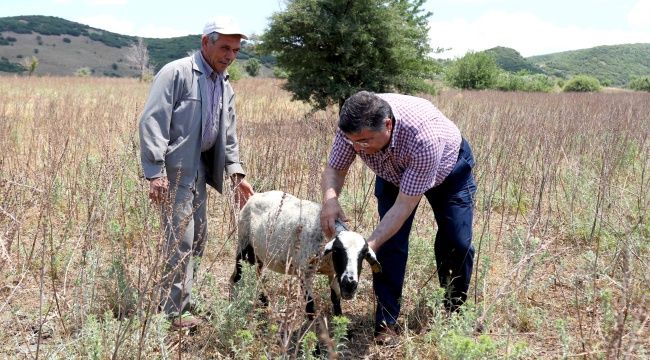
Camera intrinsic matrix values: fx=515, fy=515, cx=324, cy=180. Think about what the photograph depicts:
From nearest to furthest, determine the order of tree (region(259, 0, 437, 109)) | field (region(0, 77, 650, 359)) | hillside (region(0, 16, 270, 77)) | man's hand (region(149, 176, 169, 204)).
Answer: field (region(0, 77, 650, 359)), man's hand (region(149, 176, 169, 204)), tree (region(259, 0, 437, 109)), hillside (region(0, 16, 270, 77))

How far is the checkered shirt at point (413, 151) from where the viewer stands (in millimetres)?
2793

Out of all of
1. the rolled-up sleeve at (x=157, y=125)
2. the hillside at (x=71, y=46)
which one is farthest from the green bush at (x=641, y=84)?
the hillside at (x=71, y=46)

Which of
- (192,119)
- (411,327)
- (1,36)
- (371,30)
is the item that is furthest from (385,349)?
(1,36)

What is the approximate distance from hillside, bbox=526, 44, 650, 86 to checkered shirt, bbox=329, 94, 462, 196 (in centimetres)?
12042

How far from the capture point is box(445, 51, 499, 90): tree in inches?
1425

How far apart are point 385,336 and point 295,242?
2.60ft

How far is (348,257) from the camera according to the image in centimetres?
259

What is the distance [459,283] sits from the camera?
3391mm

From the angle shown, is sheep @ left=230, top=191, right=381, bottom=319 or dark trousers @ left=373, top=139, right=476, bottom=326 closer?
sheep @ left=230, top=191, right=381, bottom=319

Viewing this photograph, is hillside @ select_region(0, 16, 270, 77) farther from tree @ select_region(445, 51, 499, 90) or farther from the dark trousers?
the dark trousers

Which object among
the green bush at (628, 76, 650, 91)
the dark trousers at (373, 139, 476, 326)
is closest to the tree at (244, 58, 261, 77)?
the green bush at (628, 76, 650, 91)

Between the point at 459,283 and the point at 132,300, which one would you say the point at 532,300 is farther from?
the point at 132,300

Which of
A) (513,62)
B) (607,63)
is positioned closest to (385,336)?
(513,62)

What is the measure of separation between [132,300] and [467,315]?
198 centimetres
